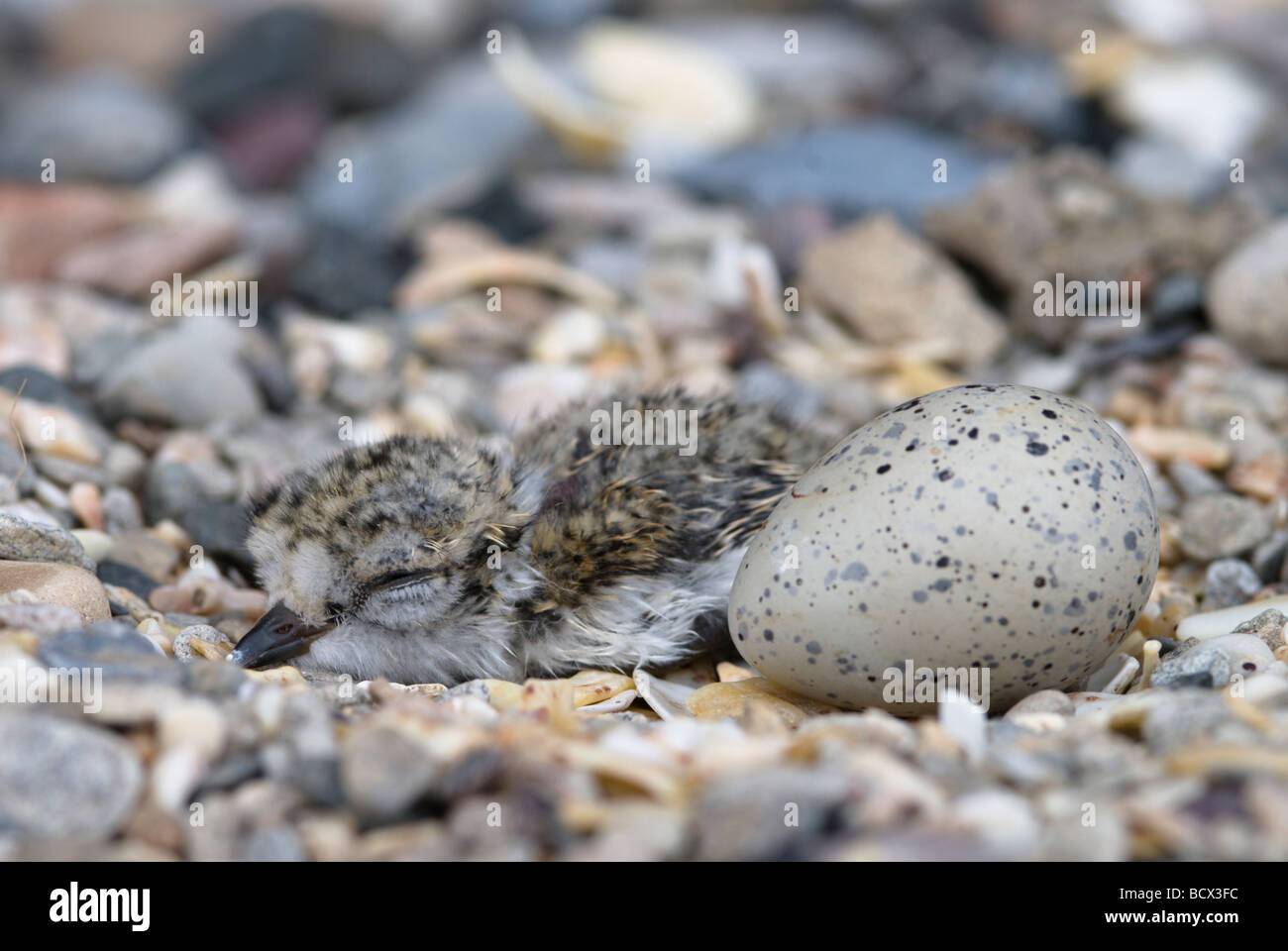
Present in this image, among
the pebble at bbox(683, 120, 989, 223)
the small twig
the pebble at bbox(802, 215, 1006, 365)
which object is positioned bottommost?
the small twig

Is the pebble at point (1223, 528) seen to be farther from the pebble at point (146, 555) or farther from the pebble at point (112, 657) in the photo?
the pebble at point (146, 555)

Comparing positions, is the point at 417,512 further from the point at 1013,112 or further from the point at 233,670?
the point at 1013,112

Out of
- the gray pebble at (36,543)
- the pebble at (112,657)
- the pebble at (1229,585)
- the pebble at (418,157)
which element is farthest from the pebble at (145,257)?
the pebble at (1229,585)

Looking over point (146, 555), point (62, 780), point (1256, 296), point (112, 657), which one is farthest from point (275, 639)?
point (1256, 296)

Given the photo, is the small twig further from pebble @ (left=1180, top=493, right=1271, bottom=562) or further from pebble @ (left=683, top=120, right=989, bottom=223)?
pebble @ (left=683, top=120, right=989, bottom=223)

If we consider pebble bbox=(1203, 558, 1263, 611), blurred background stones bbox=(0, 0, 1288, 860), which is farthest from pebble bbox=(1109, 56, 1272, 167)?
pebble bbox=(1203, 558, 1263, 611)

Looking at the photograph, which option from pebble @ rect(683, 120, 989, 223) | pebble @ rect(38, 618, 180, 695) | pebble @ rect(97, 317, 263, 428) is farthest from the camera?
pebble @ rect(683, 120, 989, 223)
